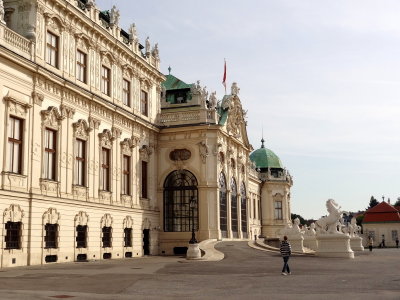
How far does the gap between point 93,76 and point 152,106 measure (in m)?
10.0

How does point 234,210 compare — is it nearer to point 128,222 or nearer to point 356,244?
point 356,244

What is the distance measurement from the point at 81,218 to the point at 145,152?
36.6 feet

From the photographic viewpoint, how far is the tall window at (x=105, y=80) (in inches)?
1457

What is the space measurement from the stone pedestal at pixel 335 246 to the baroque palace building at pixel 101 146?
8777mm

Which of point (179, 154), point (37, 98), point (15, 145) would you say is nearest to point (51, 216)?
point (15, 145)

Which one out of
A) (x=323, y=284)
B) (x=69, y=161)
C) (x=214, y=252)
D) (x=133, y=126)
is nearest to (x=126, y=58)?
(x=133, y=126)

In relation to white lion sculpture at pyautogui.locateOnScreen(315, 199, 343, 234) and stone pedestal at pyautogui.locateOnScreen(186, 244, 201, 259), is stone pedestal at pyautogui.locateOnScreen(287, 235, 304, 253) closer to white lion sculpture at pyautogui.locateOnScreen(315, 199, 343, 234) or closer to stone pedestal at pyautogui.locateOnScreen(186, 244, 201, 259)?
white lion sculpture at pyautogui.locateOnScreen(315, 199, 343, 234)

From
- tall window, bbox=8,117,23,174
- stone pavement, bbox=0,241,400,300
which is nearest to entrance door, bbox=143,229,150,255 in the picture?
tall window, bbox=8,117,23,174

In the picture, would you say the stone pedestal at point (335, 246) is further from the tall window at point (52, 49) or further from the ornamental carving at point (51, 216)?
the tall window at point (52, 49)

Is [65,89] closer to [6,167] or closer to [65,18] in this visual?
[65,18]

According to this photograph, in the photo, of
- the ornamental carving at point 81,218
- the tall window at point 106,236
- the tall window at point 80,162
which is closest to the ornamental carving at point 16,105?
the tall window at point 80,162

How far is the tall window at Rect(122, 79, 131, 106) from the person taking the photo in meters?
40.2

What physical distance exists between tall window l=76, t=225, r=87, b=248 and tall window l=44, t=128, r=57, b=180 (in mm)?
3871

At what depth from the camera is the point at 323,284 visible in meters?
16.7
